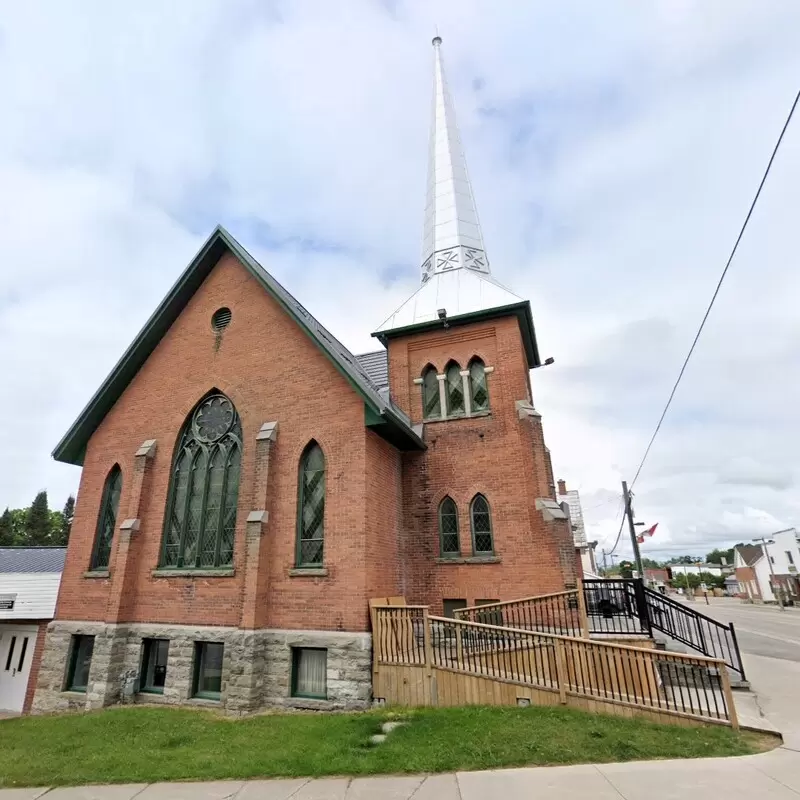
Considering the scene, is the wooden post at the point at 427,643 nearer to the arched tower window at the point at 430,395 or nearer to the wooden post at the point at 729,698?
the wooden post at the point at 729,698

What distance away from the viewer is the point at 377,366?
16.8m

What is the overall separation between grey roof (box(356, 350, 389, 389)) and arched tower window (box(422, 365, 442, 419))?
147 cm

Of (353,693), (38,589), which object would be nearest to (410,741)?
(353,693)

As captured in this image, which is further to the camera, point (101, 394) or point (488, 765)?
point (101, 394)

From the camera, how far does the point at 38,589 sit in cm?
1623

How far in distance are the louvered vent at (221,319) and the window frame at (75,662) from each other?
8.24 meters

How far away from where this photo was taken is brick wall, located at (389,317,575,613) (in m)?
11.8

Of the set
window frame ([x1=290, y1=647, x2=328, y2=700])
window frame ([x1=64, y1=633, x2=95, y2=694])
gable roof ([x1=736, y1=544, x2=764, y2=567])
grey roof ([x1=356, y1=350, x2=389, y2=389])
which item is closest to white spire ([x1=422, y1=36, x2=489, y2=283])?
grey roof ([x1=356, y1=350, x2=389, y2=389])

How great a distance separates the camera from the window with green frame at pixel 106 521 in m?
13.3

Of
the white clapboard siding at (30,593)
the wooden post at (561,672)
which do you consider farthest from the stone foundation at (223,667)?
the white clapboard siding at (30,593)

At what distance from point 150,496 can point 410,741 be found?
9.05m

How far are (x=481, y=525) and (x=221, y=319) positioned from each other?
8821 millimetres

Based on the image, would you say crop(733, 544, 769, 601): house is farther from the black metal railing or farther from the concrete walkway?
the concrete walkway

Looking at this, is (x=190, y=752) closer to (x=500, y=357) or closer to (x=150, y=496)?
(x=150, y=496)
